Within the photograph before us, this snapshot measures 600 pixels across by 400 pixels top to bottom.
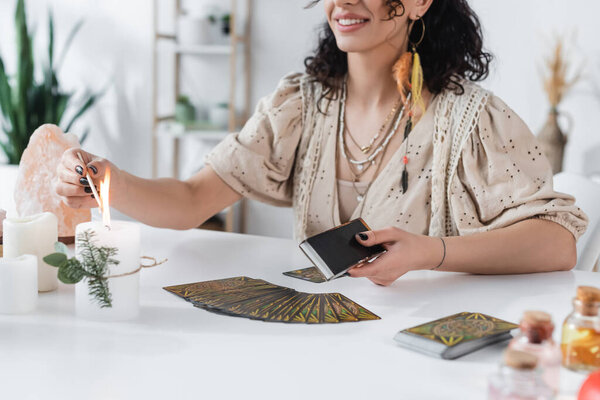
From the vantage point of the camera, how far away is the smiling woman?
128 centimetres

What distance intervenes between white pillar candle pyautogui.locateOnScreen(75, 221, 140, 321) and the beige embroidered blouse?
0.66 m

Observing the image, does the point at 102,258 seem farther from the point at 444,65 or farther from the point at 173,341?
the point at 444,65

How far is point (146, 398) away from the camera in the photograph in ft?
2.23

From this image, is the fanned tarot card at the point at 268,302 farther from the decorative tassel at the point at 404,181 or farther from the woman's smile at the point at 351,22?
the woman's smile at the point at 351,22

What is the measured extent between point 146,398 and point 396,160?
939mm

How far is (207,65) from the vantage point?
388 cm

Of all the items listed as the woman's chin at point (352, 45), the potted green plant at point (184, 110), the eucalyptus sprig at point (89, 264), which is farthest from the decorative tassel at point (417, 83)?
the potted green plant at point (184, 110)

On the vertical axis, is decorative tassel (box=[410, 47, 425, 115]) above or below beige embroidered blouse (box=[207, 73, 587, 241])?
above

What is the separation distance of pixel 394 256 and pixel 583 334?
0.36 metres

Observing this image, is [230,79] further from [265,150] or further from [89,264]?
[89,264]

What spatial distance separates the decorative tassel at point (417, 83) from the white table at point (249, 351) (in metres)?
0.52

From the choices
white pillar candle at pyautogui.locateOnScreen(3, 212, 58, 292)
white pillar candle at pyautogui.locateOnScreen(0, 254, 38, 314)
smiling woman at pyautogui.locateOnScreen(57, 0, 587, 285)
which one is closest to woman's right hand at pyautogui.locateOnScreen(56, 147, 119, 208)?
smiling woman at pyautogui.locateOnScreen(57, 0, 587, 285)

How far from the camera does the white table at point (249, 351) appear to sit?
2.32ft

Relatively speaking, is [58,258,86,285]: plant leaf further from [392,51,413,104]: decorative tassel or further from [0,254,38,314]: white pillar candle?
[392,51,413,104]: decorative tassel
